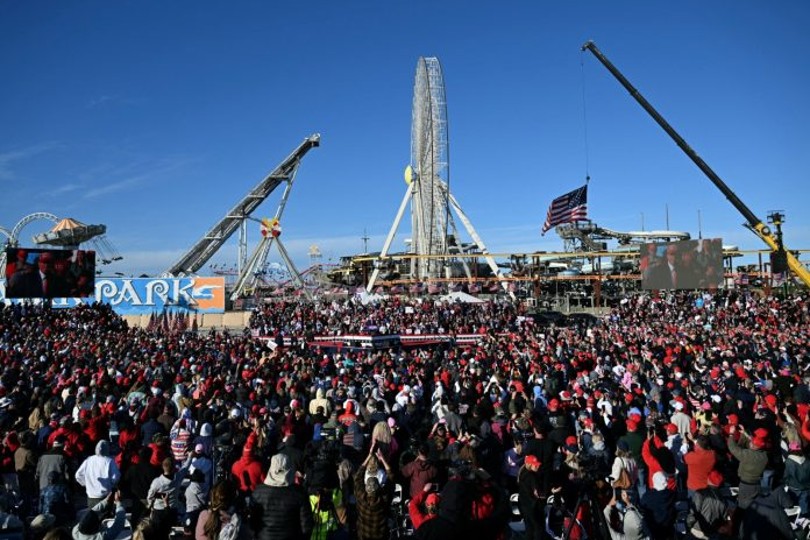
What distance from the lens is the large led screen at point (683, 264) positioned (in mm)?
35062

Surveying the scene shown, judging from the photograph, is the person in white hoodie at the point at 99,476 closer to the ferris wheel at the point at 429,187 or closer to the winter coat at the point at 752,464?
the winter coat at the point at 752,464

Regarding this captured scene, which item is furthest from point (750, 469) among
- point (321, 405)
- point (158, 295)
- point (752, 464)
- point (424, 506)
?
point (158, 295)

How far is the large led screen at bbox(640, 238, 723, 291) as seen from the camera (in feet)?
115

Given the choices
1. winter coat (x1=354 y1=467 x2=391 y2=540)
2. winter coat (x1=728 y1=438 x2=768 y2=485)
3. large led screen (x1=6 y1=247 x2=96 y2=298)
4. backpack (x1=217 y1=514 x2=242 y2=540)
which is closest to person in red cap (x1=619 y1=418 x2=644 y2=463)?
winter coat (x1=728 y1=438 x2=768 y2=485)

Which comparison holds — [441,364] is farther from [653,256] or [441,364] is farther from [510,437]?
[653,256]

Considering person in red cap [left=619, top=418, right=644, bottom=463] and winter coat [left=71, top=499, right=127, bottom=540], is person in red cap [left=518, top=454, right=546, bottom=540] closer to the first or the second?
person in red cap [left=619, top=418, right=644, bottom=463]

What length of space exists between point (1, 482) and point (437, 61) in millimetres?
46147

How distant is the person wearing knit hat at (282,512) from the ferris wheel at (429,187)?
129ft

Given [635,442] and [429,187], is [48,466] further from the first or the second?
[429,187]

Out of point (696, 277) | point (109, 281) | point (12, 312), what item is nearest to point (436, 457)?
point (12, 312)

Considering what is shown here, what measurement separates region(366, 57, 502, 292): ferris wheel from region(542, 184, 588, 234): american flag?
8.27 metres

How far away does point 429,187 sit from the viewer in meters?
52.8

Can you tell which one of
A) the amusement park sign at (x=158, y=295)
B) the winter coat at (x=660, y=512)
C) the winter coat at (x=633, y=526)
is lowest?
the winter coat at (x=660, y=512)

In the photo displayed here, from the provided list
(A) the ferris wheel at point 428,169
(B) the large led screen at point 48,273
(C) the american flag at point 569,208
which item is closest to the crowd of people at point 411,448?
(B) the large led screen at point 48,273
